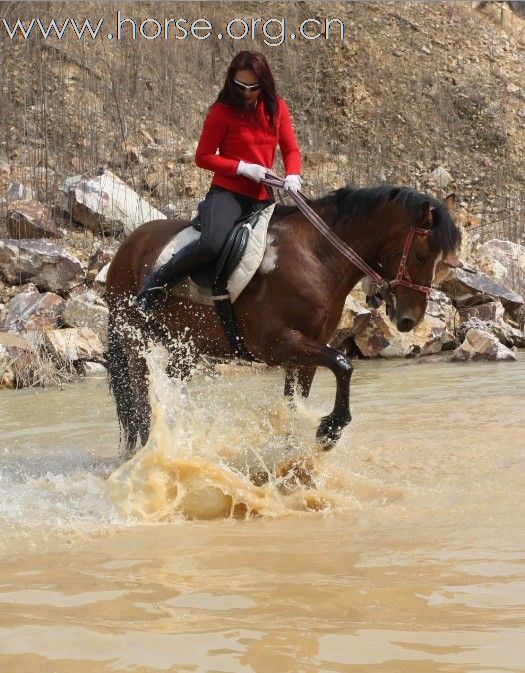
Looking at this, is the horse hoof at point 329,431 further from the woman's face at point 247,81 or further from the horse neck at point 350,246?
the woman's face at point 247,81

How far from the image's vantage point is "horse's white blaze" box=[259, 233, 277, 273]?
18.6 ft

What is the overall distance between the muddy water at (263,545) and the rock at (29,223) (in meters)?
6.48

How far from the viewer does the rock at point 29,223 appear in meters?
14.0

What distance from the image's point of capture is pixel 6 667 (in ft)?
8.46

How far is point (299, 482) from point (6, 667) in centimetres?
291

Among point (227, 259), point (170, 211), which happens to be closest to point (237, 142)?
point (227, 259)

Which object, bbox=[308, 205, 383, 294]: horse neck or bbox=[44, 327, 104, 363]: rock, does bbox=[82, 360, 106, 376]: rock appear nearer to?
bbox=[44, 327, 104, 363]: rock

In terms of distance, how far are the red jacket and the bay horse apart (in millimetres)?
291

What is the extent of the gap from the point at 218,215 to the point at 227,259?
11.8 inches

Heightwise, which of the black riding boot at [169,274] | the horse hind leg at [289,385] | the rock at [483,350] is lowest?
the rock at [483,350]

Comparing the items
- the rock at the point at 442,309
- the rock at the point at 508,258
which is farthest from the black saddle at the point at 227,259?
the rock at the point at 508,258

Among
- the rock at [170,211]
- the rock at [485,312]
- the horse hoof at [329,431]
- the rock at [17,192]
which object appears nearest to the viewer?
the horse hoof at [329,431]

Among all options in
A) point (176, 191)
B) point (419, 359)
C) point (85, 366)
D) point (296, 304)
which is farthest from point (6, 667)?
point (176, 191)

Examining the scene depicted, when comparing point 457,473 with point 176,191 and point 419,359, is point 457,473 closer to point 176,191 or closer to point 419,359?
point 419,359
